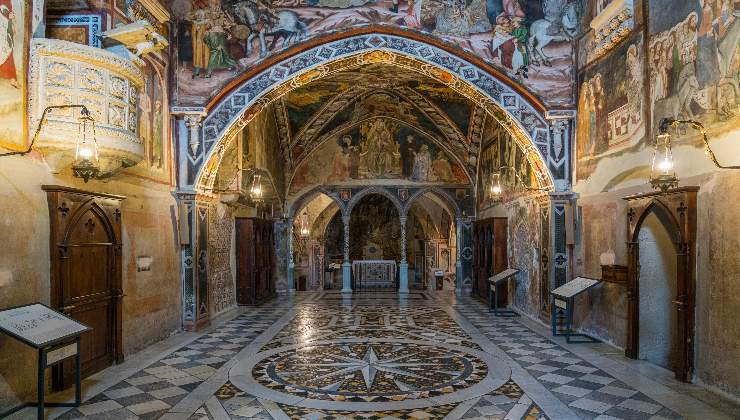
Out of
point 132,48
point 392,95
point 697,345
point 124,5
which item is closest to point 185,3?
point 124,5

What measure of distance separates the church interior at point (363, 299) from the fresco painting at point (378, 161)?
99.6 inches

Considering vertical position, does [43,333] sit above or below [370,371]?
above

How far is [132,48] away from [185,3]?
12.2ft

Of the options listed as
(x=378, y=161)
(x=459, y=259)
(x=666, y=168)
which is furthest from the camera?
(x=378, y=161)

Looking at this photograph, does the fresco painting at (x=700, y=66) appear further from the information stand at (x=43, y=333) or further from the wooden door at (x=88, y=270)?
the wooden door at (x=88, y=270)

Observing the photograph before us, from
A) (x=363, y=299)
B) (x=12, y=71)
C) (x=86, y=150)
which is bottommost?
(x=363, y=299)

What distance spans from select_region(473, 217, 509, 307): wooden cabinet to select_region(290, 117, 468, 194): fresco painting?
263 centimetres

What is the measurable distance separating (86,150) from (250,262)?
990cm

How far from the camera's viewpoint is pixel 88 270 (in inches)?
307

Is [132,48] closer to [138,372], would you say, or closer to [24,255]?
[24,255]

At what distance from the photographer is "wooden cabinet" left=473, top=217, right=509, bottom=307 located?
51.2 feet

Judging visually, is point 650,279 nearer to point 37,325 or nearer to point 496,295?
point 496,295

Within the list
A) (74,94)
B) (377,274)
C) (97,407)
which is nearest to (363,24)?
(74,94)

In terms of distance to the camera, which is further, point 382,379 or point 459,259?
point 459,259
